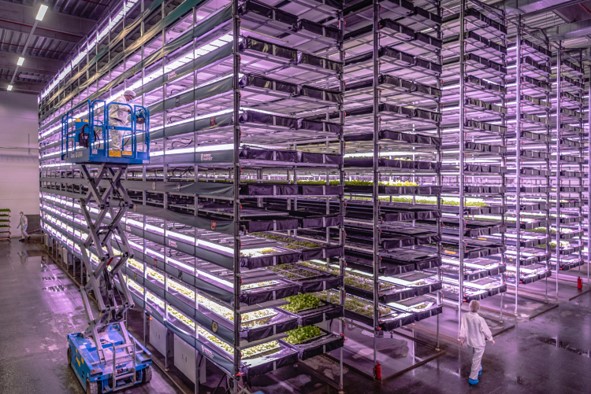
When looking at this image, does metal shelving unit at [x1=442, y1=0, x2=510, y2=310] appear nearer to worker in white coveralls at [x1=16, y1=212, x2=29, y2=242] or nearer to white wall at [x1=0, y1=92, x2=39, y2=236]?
worker in white coveralls at [x1=16, y1=212, x2=29, y2=242]

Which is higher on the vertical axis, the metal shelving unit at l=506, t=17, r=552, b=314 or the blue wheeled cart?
the metal shelving unit at l=506, t=17, r=552, b=314

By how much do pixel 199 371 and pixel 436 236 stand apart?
5282mm

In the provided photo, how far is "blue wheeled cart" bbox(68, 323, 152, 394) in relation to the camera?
22.6 ft

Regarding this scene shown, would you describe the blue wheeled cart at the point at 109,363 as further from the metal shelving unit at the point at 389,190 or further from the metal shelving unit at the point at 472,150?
the metal shelving unit at the point at 472,150

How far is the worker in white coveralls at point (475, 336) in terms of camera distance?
7105mm

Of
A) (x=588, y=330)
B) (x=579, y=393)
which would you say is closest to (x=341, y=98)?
(x=579, y=393)

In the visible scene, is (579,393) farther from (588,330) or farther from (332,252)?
(332,252)

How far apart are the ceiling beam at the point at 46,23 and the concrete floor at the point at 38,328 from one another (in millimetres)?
8848

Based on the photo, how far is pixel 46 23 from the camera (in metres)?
14.0

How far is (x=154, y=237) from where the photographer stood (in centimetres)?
836

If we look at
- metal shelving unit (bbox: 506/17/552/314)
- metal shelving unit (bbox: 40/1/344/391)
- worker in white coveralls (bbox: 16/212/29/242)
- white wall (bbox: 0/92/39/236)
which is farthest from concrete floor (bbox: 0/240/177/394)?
white wall (bbox: 0/92/39/236)

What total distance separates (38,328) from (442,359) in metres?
9.55

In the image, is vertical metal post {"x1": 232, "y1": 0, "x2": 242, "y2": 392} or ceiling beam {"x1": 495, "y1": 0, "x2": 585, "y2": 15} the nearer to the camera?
vertical metal post {"x1": 232, "y1": 0, "x2": 242, "y2": 392}

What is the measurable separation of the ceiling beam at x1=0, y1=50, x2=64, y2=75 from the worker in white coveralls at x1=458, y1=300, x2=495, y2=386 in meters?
19.9
